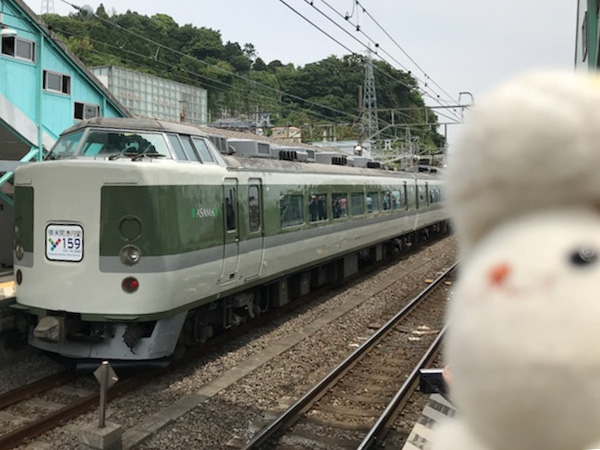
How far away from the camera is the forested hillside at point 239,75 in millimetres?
56875

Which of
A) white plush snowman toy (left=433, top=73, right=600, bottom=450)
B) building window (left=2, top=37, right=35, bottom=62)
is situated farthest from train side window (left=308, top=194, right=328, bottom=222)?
white plush snowman toy (left=433, top=73, right=600, bottom=450)

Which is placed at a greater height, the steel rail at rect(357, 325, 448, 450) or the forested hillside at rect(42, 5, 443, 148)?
the forested hillside at rect(42, 5, 443, 148)

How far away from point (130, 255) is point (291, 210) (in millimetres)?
3745

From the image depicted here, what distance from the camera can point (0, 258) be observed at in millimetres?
11414

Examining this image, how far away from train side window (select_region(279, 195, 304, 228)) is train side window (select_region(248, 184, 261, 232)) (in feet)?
2.54

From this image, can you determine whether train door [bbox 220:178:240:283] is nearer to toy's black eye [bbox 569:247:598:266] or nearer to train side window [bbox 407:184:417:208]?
toy's black eye [bbox 569:247:598:266]

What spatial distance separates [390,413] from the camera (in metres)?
6.02

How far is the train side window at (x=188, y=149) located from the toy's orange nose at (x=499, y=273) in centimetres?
638

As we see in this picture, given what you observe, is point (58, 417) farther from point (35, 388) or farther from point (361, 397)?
point (361, 397)

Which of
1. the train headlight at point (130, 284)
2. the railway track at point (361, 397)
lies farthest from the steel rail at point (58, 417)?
the railway track at point (361, 397)

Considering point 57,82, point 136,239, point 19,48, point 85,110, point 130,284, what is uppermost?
point 19,48

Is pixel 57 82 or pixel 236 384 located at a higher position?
pixel 57 82

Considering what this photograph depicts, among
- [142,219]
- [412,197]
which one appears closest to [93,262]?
[142,219]

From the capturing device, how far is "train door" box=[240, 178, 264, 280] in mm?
8094
